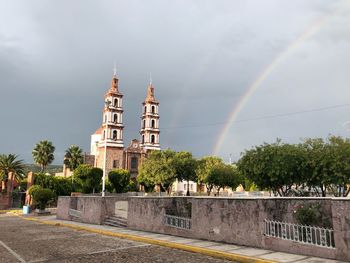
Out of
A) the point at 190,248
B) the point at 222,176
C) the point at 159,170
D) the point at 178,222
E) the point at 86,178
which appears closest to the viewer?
the point at 190,248

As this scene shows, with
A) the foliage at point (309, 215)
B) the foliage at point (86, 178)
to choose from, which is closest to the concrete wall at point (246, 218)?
the foliage at point (309, 215)

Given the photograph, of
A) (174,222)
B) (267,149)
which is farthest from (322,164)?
(174,222)

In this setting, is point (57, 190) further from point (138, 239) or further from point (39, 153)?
point (138, 239)

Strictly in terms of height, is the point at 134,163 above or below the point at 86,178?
above

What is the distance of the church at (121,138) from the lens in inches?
3312

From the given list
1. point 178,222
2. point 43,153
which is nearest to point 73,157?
point 43,153

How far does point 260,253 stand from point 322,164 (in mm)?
23886

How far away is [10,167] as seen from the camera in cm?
5866

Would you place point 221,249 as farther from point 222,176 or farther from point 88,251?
point 222,176

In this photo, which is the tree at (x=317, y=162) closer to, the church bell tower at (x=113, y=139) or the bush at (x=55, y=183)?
the bush at (x=55, y=183)

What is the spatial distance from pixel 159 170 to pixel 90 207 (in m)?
40.8

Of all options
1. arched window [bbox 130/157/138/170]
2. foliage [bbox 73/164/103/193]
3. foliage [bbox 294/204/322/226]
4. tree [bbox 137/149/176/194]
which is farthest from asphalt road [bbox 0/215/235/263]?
arched window [bbox 130/157/138/170]

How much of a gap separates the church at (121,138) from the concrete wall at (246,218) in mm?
63298

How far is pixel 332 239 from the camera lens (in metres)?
9.72
